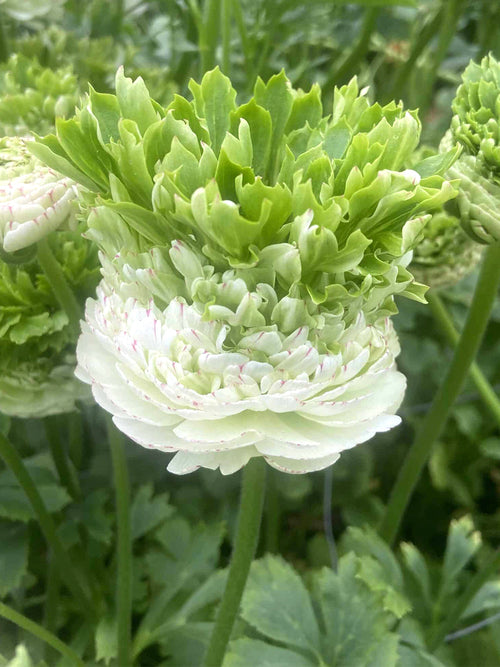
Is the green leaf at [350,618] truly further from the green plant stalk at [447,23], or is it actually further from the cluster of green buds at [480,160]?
the green plant stalk at [447,23]

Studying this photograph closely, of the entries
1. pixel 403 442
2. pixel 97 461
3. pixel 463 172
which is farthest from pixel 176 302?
pixel 403 442

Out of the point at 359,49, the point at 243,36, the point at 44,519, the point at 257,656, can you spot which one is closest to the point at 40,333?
the point at 44,519

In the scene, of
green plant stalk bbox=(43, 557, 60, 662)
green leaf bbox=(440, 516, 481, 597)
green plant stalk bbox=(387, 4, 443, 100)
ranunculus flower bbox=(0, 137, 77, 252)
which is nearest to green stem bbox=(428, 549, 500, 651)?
green leaf bbox=(440, 516, 481, 597)

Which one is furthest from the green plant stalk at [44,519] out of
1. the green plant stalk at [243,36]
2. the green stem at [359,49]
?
the green stem at [359,49]

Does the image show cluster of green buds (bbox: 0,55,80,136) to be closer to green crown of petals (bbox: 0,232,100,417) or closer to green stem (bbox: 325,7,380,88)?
green crown of petals (bbox: 0,232,100,417)

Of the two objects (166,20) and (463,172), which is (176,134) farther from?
(166,20)

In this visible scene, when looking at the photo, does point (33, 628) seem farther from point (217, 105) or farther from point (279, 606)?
point (217, 105)
